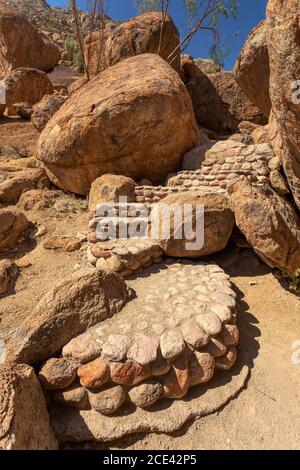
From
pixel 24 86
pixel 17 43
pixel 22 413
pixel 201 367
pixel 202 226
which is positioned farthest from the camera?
pixel 17 43

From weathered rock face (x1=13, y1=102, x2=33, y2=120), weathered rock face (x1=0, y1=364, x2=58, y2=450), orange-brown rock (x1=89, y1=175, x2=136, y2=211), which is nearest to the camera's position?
weathered rock face (x1=0, y1=364, x2=58, y2=450)

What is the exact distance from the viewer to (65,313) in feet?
7.54

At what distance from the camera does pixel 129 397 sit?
204cm

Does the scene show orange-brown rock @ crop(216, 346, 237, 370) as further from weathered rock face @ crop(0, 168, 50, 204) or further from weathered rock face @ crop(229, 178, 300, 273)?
weathered rock face @ crop(0, 168, 50, 204)

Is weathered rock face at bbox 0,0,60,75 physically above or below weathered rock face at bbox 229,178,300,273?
above

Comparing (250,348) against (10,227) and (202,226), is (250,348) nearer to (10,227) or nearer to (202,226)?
(202,226)

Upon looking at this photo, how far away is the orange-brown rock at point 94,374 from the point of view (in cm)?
201

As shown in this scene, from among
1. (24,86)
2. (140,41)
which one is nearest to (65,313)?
(140,41)

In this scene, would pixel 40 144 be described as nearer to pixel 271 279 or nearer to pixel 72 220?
pixel 72 220

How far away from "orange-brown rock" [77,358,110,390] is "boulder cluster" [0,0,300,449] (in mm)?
10

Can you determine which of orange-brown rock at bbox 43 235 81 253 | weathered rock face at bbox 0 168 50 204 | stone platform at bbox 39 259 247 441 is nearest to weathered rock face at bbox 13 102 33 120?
weathered rock face at bbox 0 168 50 204

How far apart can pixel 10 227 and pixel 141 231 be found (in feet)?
6.31

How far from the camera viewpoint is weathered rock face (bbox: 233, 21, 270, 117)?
4892 mm
